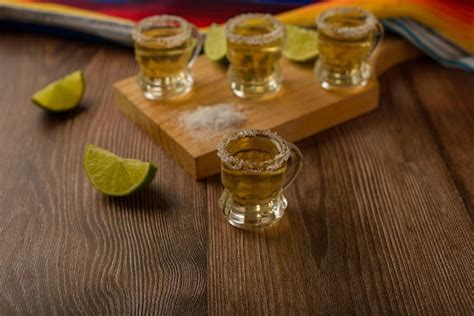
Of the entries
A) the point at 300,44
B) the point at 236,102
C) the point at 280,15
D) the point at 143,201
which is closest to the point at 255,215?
the point at 143,201

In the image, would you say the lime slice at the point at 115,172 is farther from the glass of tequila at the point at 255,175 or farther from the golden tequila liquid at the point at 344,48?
the golden tequila liquid at the point at 344,48

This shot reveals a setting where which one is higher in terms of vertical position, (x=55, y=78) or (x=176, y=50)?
(x=176, y=50)

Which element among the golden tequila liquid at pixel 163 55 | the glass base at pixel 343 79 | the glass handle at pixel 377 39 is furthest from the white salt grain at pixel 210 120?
the glass handle at pixel 377 39

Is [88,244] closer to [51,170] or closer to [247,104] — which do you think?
[51,170]

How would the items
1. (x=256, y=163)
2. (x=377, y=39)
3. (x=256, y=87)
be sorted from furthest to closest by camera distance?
(x=377, y=39), (x=256, y=87), (x=256, y=163)

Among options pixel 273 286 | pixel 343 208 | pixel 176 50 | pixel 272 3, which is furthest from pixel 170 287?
pixel 272 3

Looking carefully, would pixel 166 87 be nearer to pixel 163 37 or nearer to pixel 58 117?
pixel 163 37
